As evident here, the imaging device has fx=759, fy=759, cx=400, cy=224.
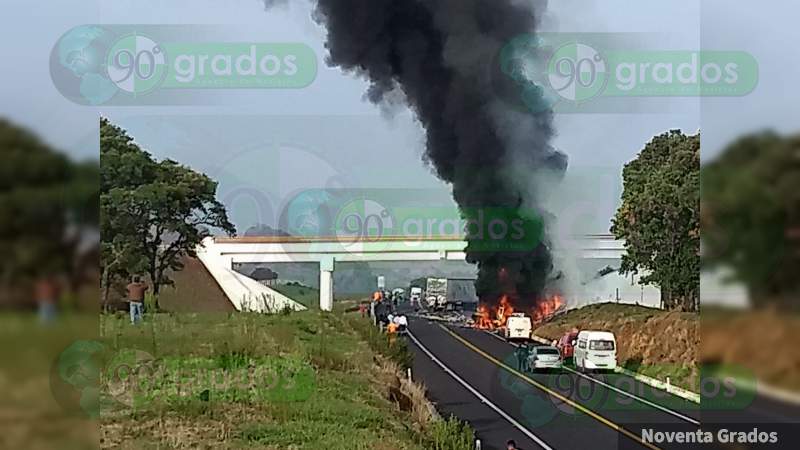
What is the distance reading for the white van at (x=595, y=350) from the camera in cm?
398

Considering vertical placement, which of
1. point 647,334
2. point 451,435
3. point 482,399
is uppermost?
point 647,334

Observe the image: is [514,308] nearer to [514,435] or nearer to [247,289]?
[514,435]

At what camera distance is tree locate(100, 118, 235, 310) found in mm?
3576

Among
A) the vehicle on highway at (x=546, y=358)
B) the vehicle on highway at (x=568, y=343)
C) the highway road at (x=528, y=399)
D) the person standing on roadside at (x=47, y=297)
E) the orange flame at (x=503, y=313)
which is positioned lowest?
the highway road at (x=528, y=399)

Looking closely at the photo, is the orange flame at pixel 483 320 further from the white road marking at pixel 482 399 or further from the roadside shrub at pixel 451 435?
the roadside shrub at pixel 451 435

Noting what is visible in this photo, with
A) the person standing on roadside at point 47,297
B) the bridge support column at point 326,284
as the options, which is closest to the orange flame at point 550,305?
the bridge support column at point 326,284

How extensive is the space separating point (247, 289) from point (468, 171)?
1361mm

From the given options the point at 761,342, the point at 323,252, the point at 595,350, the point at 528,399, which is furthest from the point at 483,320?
the point at 761,342

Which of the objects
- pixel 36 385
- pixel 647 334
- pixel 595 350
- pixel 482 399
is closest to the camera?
pixel 36 385

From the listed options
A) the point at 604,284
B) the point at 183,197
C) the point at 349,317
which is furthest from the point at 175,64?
the point at 604,284

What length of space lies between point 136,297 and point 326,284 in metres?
0.96

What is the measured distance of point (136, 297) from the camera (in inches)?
146

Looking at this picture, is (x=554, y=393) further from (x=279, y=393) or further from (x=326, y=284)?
(x=279, y=393)

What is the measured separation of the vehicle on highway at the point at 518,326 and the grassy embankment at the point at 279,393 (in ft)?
1.91
